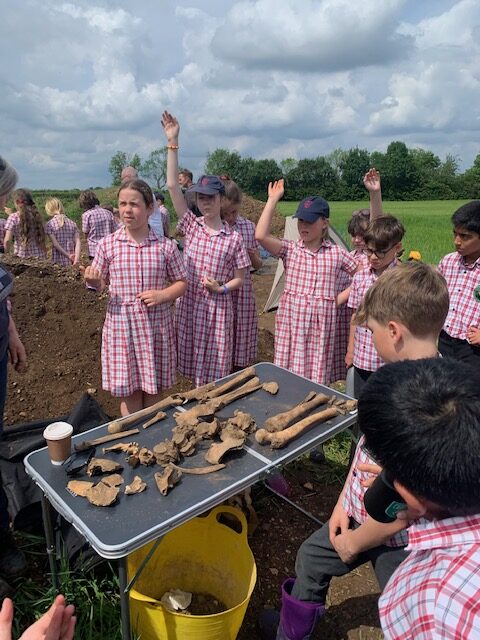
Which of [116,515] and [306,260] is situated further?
[306,260]

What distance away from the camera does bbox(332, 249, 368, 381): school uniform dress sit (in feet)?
12.3

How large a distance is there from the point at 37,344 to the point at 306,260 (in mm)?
3477

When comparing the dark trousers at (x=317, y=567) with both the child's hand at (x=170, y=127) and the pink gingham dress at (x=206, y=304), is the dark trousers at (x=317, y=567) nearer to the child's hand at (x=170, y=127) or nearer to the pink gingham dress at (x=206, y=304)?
the pink gingham dress at (x=206, y=304)

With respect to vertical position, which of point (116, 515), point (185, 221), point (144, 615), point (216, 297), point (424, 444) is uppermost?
point (185, 221)

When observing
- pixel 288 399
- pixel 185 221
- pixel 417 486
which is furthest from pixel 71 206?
pixel 417 486

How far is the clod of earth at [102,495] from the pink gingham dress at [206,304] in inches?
77.9

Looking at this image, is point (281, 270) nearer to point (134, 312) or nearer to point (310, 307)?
point (310, 307)

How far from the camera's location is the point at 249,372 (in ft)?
9.77

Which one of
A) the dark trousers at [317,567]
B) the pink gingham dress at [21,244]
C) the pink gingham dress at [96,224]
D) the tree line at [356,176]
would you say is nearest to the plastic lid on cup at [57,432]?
the dark trousers at [317,567]

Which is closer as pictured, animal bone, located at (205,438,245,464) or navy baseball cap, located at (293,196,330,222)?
animal bone, located at (205,438,245,464)

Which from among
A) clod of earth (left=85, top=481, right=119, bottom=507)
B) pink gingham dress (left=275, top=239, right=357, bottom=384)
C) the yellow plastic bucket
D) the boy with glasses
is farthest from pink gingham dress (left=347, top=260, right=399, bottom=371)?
clod of earth (left=85, top=481, right=119, bottom=507)

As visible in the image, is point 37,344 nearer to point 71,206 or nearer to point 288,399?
point 288,399

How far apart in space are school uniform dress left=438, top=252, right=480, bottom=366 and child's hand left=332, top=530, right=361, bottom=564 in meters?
2.33

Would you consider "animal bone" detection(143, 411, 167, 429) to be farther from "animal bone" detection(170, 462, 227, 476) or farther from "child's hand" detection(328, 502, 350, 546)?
"child's hand" detection(328, 502, 350, 546)
